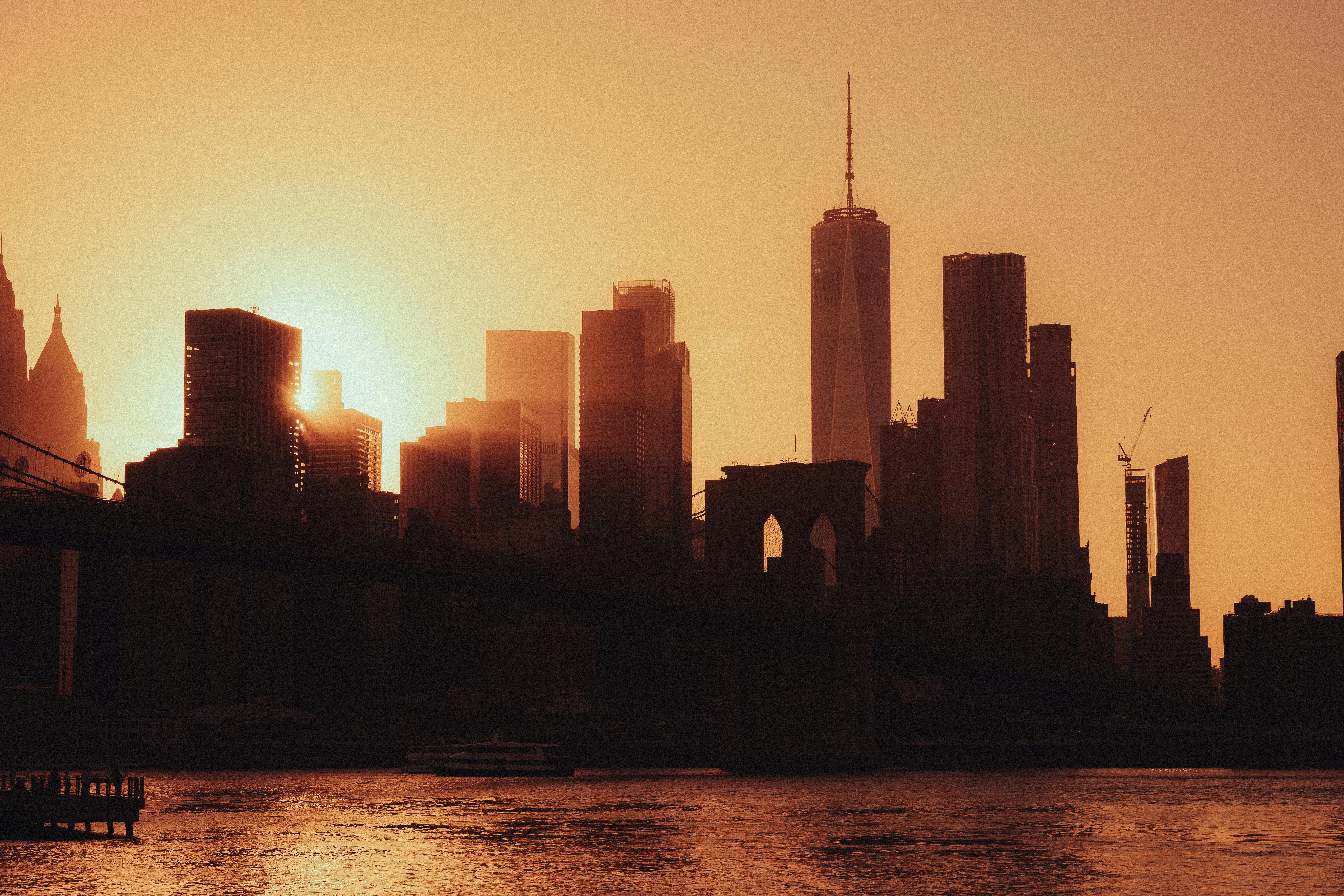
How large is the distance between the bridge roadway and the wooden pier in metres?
6.24

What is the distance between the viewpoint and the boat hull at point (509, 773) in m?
90.5

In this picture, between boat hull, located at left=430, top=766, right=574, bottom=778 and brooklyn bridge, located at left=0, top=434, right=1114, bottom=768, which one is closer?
brooklyn bridge, located at left=0, top=434, right=1114, bottom=768

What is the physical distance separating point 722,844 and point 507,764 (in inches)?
1855

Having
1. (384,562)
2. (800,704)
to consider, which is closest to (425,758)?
(800,704)

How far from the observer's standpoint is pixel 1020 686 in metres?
87.8

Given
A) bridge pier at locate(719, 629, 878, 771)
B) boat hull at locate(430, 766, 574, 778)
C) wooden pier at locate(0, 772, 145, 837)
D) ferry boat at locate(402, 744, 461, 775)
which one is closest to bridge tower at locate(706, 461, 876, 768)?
bridge pier at locate(719, 629, 878, 771)

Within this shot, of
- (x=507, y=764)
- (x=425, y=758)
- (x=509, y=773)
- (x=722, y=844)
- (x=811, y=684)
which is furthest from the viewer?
(x=425, y=758)

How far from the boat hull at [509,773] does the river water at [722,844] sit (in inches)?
617

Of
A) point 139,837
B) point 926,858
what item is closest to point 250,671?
point 139,837

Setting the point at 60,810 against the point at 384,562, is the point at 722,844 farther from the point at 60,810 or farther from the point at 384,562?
the point at 384,562

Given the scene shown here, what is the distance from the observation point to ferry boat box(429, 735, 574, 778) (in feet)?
298

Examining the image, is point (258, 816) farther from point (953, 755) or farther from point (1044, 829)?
point (953, 755)

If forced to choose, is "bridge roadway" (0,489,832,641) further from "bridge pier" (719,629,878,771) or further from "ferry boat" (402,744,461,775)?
"ferry boat" (402,744,461,775)

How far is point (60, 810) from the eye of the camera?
45531 mm
